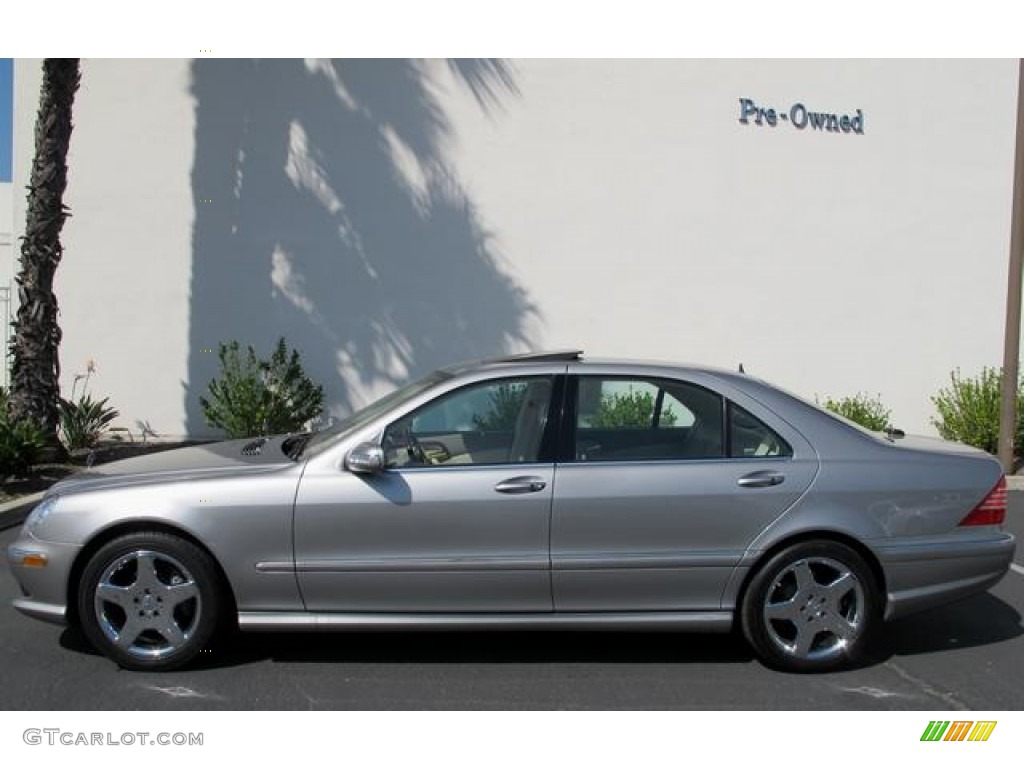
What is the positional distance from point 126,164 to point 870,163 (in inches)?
355

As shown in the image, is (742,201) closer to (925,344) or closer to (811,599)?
(925,344)

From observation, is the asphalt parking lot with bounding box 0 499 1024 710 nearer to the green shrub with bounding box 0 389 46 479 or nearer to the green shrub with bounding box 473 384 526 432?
the green shrub with bounding box 473 384 526 432

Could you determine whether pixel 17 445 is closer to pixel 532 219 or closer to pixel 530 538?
pixel 530 538

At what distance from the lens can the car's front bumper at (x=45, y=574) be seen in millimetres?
4320

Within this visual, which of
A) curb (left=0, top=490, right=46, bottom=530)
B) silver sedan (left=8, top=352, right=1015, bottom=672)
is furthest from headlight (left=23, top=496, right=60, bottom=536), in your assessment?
curb (left=0, top=490, right=46, bottom=530)

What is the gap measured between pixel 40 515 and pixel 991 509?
4.52 m

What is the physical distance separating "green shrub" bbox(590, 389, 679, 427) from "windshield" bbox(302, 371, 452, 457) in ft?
2.58

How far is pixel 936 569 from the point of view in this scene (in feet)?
14.8

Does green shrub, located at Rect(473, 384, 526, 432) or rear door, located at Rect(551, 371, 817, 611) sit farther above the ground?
green shrub, located at Rect(473, 384, 526, 432)

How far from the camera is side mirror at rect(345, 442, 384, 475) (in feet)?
14.0

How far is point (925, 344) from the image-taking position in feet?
39.6

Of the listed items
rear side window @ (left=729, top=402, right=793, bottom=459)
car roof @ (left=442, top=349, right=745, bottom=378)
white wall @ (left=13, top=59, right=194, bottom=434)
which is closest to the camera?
rear side window @ (left=729, top=402, right=793, bottom=459)

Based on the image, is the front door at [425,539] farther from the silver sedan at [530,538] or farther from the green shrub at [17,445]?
the green shrub at [17,445]
